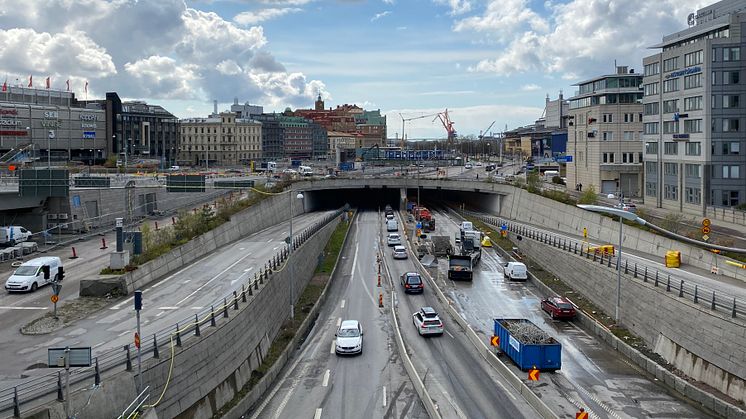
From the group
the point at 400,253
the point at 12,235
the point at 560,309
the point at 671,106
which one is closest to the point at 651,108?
the point at 671,106

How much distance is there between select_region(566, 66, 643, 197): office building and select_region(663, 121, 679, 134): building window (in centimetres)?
1501

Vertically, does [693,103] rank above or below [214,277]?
above

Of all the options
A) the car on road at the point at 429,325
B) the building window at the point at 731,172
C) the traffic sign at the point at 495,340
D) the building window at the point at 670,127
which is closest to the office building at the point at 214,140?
the building window at the point at 670,127

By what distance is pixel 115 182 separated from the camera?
6631 centimetres

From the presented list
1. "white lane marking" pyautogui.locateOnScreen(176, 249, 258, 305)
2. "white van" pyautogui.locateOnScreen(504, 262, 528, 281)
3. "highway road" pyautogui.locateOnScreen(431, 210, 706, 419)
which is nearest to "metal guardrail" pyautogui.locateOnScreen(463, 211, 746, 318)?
"white van" pyautogui.locateOnScreen(504, 262, 528, 281)

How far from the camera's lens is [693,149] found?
64.5m

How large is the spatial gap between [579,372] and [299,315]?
62.2 feet

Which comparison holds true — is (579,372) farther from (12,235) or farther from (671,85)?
(671,85)

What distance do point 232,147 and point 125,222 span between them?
383ft

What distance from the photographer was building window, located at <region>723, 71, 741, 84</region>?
6053 centimetres

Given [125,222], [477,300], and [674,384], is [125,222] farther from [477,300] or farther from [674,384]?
[674,384]

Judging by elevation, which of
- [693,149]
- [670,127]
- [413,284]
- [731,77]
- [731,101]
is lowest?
[413,284]

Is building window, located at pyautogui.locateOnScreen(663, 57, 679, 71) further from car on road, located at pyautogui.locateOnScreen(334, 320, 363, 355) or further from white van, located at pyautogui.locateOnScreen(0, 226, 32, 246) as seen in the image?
white van, located at pyautogui.locateOnScreen(0, 226, 32, 246)

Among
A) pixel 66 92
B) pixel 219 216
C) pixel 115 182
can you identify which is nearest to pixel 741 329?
pixel 219 216
